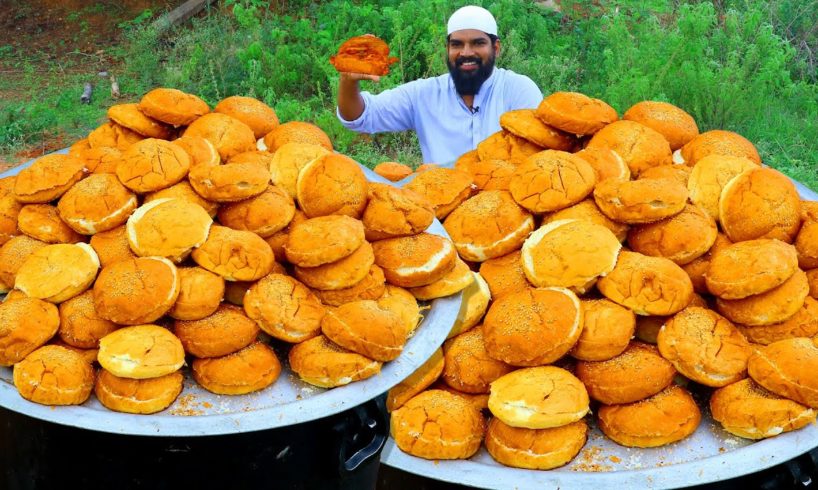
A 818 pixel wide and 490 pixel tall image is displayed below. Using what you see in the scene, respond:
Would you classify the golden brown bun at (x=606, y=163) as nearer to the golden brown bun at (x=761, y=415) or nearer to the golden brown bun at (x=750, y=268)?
the golden brown bun at (x=750, y=268)

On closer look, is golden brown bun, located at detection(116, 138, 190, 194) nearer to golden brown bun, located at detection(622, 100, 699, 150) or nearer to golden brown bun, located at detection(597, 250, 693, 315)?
golden brown bun, located at detection(597, 250, 693, 315)

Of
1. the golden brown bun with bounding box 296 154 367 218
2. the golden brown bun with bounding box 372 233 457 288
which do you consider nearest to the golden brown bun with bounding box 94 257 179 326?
the golden brown bun with bounding box 296 154 367 218

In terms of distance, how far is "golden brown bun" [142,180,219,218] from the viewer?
247cm

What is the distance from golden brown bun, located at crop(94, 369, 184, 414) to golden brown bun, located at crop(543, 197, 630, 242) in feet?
4.11

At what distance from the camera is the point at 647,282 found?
2.35m

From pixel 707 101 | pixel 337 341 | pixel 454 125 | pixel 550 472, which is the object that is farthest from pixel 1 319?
pixel 707 101

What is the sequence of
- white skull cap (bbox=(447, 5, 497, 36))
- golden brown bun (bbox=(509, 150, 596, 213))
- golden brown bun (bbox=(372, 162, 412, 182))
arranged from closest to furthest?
golden brown bun (bbox=(509, 150, 596, 213))
golden brown bun (bbox=(372, 162, 412, 182))
white skull cap (bbox=(447, 5, 497, 36))

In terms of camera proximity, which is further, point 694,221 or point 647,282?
point 694,221

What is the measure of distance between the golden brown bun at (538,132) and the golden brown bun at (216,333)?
1.27 m

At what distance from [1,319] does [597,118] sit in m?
1.98

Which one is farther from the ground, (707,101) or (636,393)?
(636,393)

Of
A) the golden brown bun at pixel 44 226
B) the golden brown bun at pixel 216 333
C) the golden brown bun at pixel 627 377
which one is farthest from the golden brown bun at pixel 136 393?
the golden brown bun at pixel 627 377

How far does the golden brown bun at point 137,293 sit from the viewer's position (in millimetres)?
2170

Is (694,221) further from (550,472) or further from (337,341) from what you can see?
(337,341)
